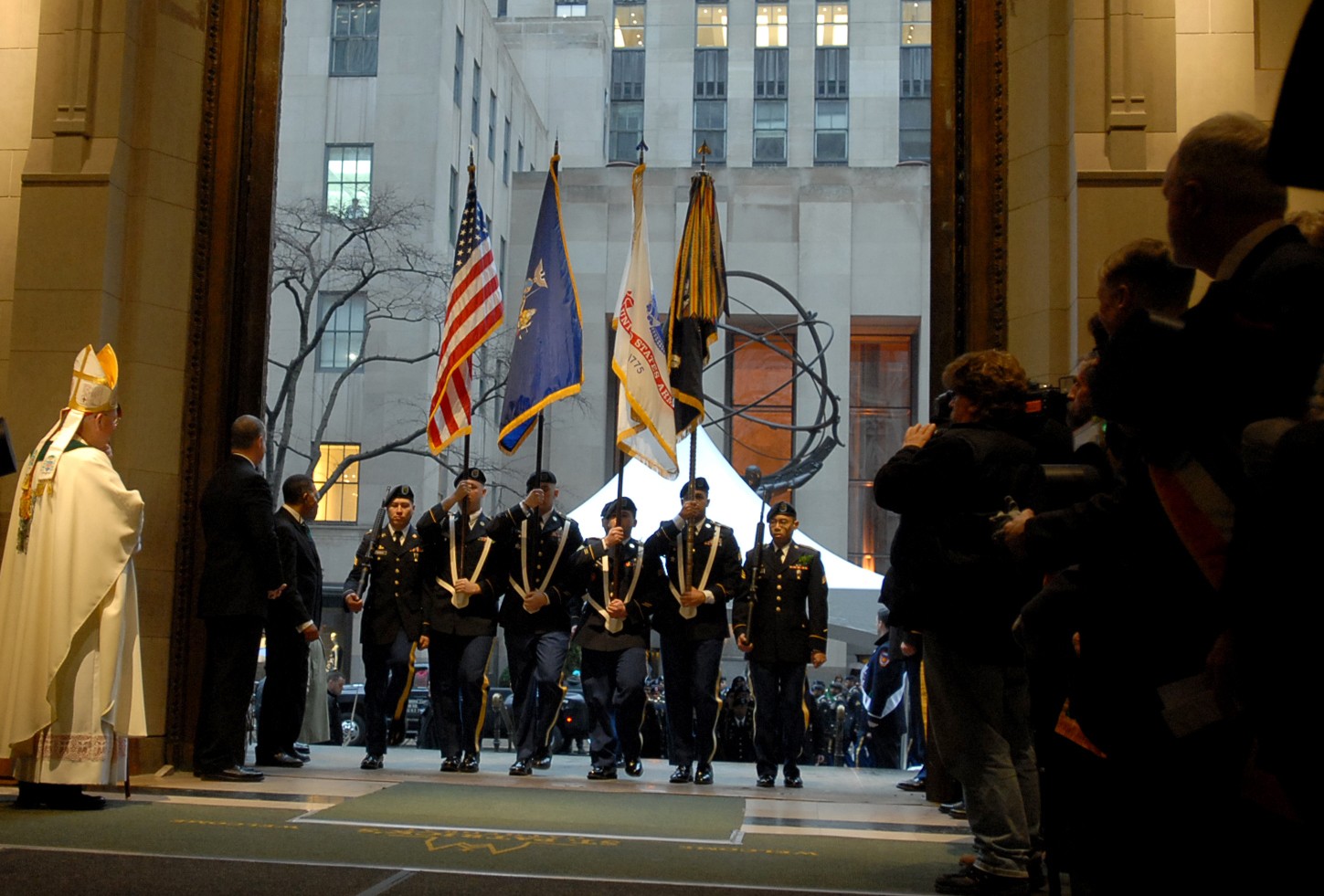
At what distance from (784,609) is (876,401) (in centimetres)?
3094

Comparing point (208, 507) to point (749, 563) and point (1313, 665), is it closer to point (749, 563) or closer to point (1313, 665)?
point (749, 563)

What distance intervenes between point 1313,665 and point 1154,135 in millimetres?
7010

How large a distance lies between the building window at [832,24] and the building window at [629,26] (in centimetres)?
729

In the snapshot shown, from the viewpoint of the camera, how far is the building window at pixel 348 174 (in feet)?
120

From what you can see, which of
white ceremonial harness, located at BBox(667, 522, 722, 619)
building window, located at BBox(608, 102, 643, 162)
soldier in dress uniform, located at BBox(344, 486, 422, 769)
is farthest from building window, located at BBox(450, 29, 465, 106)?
white ceremonial harness, located at BBox(667, 522, 722, 619)

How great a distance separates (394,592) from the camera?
11.5 metres

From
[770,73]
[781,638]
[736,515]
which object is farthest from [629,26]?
[781,638]

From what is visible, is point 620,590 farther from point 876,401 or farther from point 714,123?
point 714,123

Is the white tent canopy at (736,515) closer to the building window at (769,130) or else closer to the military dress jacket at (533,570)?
the military dress jacket at (533,570)

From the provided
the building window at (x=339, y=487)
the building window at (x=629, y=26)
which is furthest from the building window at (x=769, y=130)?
the building window at (x=339, y=487)

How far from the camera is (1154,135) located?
8492 mm

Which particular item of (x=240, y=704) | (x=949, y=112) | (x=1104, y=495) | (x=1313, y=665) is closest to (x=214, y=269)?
(x=240, y=704)

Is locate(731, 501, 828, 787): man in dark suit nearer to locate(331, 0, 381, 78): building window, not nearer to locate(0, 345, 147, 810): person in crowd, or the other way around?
locate(0, 345, 147, 810): person in crowd

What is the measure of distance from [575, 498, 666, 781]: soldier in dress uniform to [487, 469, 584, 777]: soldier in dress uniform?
0.19 metres
